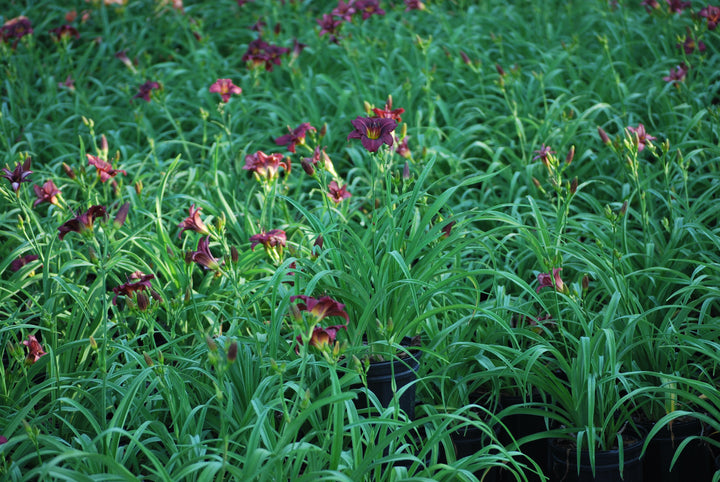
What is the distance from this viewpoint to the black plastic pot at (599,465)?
1.61m

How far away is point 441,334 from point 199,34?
9.93 ft

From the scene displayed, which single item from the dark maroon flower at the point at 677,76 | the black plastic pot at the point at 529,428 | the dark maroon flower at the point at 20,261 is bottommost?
the black plastic pot at the point at 529,428

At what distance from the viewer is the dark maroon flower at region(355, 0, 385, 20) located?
11.4 ft

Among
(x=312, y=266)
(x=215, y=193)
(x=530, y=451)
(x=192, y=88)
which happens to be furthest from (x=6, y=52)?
(x=530, y=451)

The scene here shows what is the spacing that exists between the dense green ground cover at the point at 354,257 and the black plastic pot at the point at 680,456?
0.07 metres

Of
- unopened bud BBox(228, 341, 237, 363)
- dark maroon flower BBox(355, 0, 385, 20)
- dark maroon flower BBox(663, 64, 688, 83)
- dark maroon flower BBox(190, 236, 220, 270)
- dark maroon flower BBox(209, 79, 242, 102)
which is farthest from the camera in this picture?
dark maroon flower BBox(355, 0, 385, 20)

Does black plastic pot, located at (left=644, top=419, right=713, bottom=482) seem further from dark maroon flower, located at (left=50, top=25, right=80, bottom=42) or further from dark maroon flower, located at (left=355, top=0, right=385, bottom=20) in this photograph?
dark maroon flower, located at (left=50, top=25, right=80, bottom=42)

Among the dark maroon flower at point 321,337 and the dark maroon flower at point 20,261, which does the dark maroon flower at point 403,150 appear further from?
the dark maroon flower at point 20,261

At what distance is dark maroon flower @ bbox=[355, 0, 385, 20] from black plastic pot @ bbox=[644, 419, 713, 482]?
2.48 meters

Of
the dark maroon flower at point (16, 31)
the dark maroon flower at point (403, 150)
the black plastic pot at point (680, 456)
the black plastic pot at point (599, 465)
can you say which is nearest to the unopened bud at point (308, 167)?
the dark maroon flower at point (403, 150)

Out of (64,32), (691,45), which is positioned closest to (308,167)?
(691,45)

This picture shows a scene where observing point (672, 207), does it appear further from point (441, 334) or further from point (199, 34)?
point (199, 34)

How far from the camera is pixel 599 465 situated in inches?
63.3

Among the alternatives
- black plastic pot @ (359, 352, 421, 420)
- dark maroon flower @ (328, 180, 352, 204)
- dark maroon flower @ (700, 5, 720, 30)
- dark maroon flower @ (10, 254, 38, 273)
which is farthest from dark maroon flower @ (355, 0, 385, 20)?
black plastic pot @ (359, 352, 421, 420)
